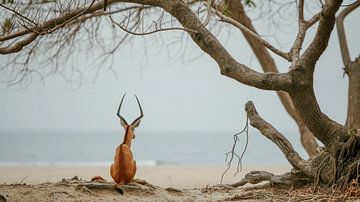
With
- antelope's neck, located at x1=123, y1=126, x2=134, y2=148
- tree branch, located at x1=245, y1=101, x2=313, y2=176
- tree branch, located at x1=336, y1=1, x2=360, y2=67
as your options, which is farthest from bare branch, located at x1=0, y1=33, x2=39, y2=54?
tree branch, located at x1=336, y1=1, x2=360, y2=67

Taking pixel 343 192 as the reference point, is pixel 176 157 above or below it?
above

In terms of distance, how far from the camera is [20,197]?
18.1ft

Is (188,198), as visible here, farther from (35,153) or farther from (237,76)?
(35,153)

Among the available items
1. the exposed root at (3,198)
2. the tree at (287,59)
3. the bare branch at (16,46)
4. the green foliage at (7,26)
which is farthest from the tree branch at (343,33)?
the exposed root at (3,198)

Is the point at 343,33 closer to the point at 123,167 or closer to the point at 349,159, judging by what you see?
the point at 349,159

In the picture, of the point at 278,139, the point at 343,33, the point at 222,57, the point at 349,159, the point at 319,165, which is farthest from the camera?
Result: the point at 343,33

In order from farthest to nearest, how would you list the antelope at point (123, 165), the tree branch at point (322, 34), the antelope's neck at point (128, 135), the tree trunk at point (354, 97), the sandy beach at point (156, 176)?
1. the sandy beach at point (156, 176)
2. the tree trunk at point (354, 97)
3. the antelope's neck at point (128, 135)
4. the antelope at point (123, 165)
5. the tree branch at point (322, 34)

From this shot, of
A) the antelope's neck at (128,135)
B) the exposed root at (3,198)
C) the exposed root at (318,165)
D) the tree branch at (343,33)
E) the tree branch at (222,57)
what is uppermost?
the tree branch at (343,33)

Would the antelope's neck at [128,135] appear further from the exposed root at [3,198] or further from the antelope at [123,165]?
the exposed root at [3,198]

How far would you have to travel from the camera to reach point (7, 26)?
5938 millimetres

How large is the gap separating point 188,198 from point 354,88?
3.79 m

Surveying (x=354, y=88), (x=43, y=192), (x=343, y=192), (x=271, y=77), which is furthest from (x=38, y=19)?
(x=354, y=88)

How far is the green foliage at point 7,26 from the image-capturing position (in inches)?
231

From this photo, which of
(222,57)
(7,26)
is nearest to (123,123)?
(222,57)
